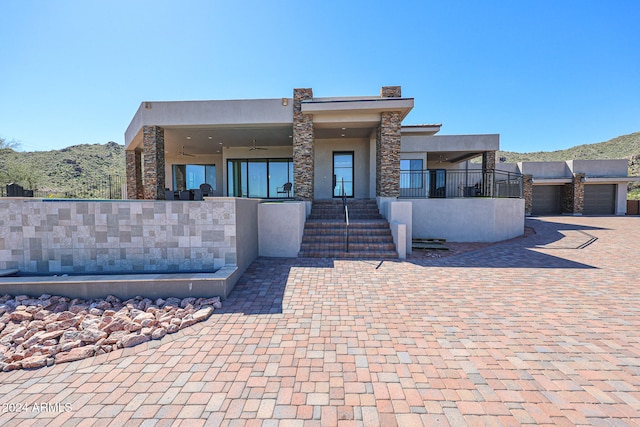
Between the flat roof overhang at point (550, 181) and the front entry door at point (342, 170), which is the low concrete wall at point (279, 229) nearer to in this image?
the front entry door at point (342, 170)

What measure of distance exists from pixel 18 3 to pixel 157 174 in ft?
18.4

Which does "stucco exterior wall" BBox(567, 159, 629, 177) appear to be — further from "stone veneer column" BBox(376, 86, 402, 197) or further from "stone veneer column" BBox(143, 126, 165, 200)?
"stone veneer column" BBox(143, 126, 165, 200)

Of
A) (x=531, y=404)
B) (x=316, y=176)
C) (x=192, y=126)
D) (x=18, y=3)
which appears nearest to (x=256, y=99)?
(x=192, y=126)

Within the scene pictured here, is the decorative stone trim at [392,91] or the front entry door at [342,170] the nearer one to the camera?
the decorative stone trim at [392,91]

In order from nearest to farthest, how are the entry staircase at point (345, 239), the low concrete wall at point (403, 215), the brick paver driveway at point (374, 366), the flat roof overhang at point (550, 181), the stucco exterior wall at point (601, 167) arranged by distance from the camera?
the brick paver driveway at point (374, 366)
the entry staircase at point (345, 239)
the low concrete wall at point (403, 215)
the flat roof overhang at point (550, 181)
the stucco exterior wall at point (601, 167)

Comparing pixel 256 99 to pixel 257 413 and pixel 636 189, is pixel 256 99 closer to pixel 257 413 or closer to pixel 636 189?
pixel 257 413

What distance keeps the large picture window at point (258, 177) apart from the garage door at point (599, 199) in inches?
867

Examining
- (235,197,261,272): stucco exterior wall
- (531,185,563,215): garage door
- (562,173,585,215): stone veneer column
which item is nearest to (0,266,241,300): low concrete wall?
(235,197,261,272): stucco exterior wall

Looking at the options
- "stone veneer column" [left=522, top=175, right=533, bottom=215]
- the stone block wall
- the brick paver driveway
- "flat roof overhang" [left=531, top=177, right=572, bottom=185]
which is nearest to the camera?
the brick paver driveway

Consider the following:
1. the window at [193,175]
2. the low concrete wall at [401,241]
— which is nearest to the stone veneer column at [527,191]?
the low concrete wall at [401,241]

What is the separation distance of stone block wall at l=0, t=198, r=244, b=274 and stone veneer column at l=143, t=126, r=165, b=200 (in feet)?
18.0

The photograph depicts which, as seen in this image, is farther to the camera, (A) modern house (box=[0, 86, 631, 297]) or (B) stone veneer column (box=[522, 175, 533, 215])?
(B) stone veneer column (box=[522, 175, 533, 215])

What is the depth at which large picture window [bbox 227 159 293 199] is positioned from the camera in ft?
48.7

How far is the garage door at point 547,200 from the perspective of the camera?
20234 mm
